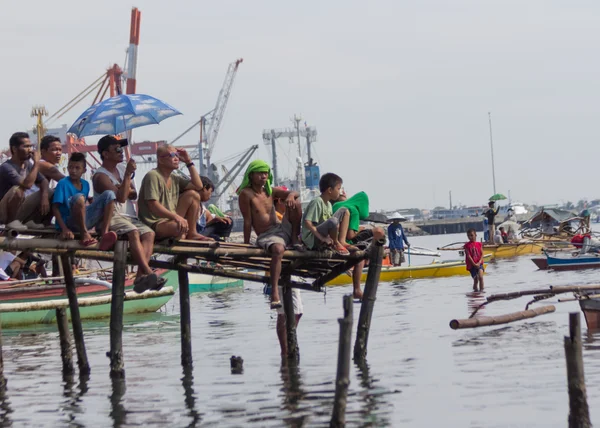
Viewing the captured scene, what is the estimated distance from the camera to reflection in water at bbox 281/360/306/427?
39.1 ft

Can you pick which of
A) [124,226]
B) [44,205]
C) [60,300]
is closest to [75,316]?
[44,205]

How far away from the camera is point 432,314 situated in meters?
25.3

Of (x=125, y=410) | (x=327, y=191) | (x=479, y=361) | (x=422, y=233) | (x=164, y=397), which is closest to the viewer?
(x=125, y=410)

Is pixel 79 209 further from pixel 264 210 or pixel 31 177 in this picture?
pixel 264 210

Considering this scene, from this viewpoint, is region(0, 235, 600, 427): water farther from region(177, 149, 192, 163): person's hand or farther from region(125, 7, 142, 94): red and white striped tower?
region(125, 7, 142, 94): red and white striped tower

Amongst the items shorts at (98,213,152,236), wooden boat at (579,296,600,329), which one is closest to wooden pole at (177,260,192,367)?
shorts at (98,213,152,236)

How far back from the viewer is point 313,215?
14703 mm

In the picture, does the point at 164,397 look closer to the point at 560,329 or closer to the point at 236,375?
the point at 236,375

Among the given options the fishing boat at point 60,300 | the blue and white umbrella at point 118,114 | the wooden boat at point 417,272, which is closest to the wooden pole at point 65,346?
the blue and white umbrella at point 118,114

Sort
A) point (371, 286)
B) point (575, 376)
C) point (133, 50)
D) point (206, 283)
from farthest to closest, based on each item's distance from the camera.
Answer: point (133, 50), point (206, 283), point (371, 286), point (575, 376)

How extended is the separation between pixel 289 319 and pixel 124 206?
3.55 m

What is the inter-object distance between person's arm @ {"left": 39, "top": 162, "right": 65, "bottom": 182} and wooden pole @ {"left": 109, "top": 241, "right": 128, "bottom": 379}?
1222 millimetres

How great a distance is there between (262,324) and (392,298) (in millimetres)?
7525

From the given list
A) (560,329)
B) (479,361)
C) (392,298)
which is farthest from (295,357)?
(392,298)
